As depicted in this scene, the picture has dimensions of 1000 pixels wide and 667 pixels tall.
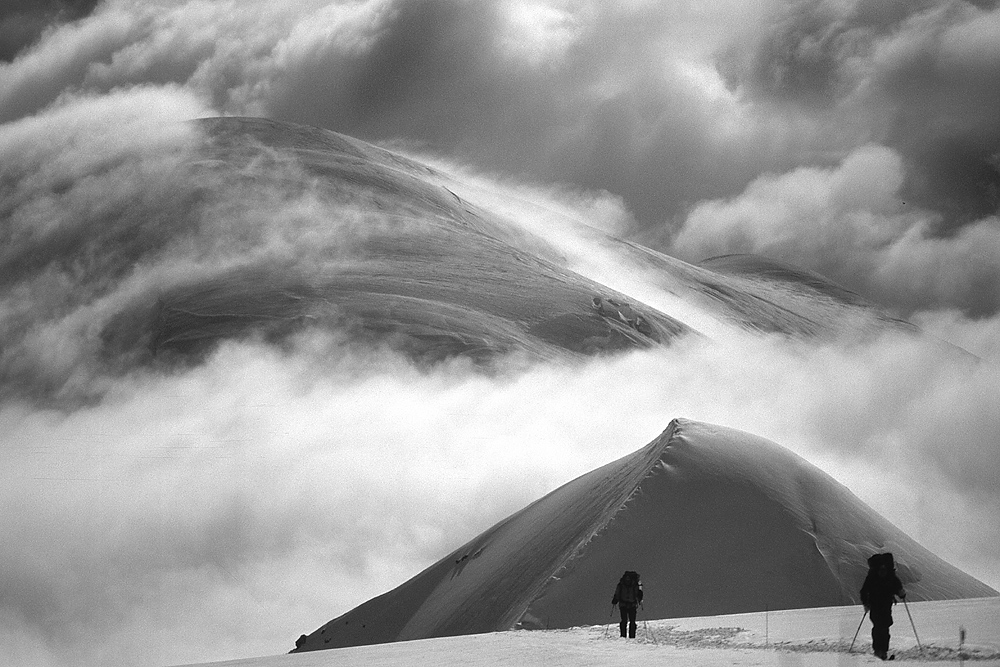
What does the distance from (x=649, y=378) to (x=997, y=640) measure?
117 metres

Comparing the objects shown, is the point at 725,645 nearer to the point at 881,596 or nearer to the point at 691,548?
the point at 881,596

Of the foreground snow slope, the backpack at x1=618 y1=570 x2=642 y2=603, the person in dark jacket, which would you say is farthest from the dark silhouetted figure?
the person in dark jacket

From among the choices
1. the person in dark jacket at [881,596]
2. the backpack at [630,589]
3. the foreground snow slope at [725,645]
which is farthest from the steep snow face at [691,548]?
the person in dark jacket at [881,596]

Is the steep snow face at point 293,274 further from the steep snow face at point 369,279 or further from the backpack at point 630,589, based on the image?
the backpack at point 630,589

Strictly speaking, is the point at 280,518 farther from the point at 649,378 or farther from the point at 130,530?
the point at 649,378

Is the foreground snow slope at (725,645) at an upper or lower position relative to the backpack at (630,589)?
lower

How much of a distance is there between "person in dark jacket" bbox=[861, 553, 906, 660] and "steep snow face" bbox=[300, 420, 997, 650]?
505 inches

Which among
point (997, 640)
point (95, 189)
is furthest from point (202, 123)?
point (997, 640)

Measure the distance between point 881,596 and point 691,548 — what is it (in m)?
14.8

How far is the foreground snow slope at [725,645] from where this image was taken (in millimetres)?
15398

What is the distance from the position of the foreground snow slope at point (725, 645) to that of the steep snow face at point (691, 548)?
3.62 metres

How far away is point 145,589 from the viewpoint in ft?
311

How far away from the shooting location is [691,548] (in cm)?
2967

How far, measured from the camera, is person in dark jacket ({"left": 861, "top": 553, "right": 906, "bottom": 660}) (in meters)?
14.7
